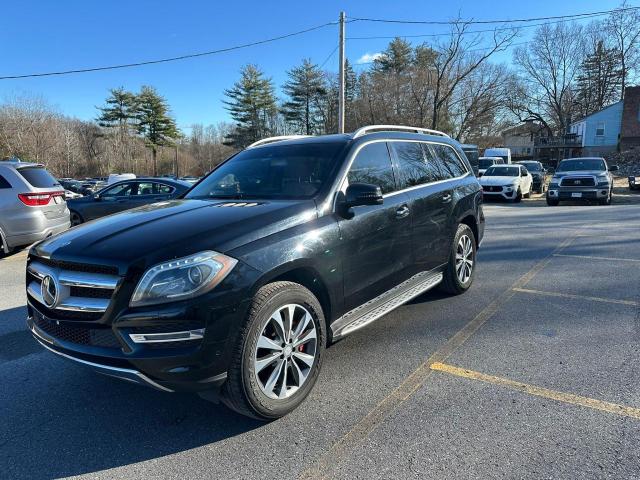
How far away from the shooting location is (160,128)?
64.1m

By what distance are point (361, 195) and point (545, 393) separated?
6.13 feet

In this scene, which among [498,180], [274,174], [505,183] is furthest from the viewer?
[498,180]

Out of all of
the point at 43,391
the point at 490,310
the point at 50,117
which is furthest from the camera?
the point at 50,117

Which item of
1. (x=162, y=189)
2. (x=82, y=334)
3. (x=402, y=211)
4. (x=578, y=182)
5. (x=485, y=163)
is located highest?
(x=485, y=163)

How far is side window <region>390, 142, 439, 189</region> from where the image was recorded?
425cm

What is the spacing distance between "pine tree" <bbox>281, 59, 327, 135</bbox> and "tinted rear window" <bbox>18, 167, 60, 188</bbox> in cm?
4935

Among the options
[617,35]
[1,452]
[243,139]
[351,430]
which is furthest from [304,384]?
[617,35]

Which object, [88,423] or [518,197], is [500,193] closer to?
[518,197]

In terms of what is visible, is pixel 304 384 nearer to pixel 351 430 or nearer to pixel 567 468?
pixel 351 430

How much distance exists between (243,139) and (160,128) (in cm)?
1483

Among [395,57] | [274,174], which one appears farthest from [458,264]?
[395,57]

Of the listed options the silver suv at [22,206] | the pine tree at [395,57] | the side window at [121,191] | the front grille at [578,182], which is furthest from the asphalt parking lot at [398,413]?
the pine tree at [395,57]

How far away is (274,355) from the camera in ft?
9.01

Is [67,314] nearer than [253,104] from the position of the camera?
Yes
